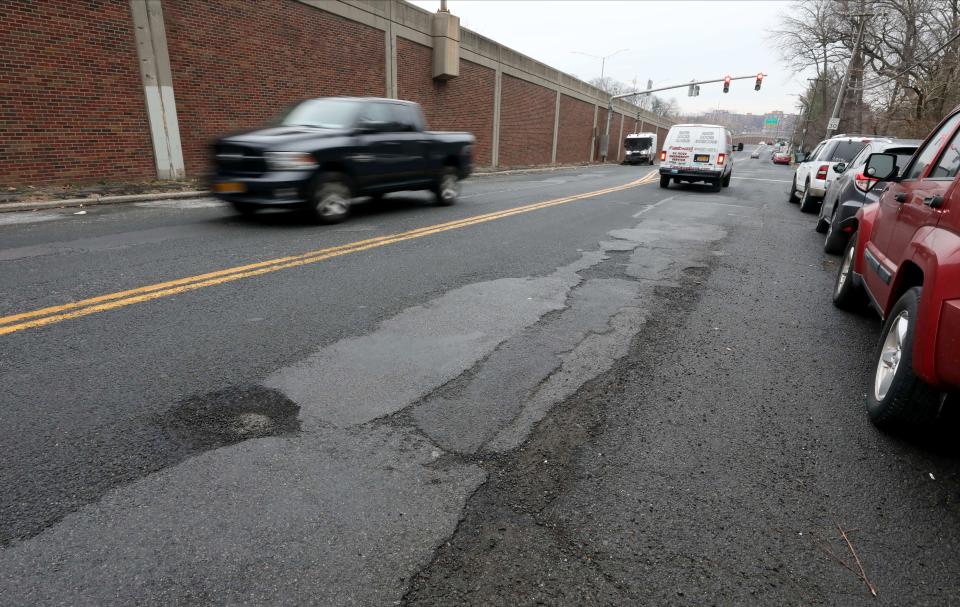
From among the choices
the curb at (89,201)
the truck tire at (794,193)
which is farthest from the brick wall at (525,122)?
the curb at (89,201)

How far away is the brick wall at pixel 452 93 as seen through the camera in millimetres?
22359

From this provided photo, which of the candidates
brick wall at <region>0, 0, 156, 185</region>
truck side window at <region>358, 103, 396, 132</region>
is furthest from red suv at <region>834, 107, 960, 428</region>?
brick wall at <region>0, 0, 156, 185</region>

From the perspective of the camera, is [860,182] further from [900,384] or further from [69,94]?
[69,94]

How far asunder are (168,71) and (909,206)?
1477 centimetres

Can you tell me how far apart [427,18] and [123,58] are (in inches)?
535

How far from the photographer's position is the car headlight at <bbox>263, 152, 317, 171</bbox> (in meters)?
7.80

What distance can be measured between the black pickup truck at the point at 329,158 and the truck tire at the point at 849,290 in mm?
6635

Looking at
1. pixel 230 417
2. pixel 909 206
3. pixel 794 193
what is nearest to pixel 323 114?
pixel 230 417

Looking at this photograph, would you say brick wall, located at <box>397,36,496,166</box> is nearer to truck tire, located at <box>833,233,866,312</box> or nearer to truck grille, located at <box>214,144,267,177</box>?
truck grille, located at <box>214,144,267,177</box>

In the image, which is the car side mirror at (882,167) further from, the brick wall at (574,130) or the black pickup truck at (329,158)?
the brick wall at (574,130)

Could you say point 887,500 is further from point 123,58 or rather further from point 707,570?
point 123,58

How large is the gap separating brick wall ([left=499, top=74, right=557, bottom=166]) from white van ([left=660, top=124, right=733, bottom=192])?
15.0 m

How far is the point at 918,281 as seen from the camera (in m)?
3.19

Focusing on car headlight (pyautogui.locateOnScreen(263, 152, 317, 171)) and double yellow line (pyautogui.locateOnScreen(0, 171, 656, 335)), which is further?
car headlight (pyautogui.locateOnScreen(263, 152, 317, 171))
